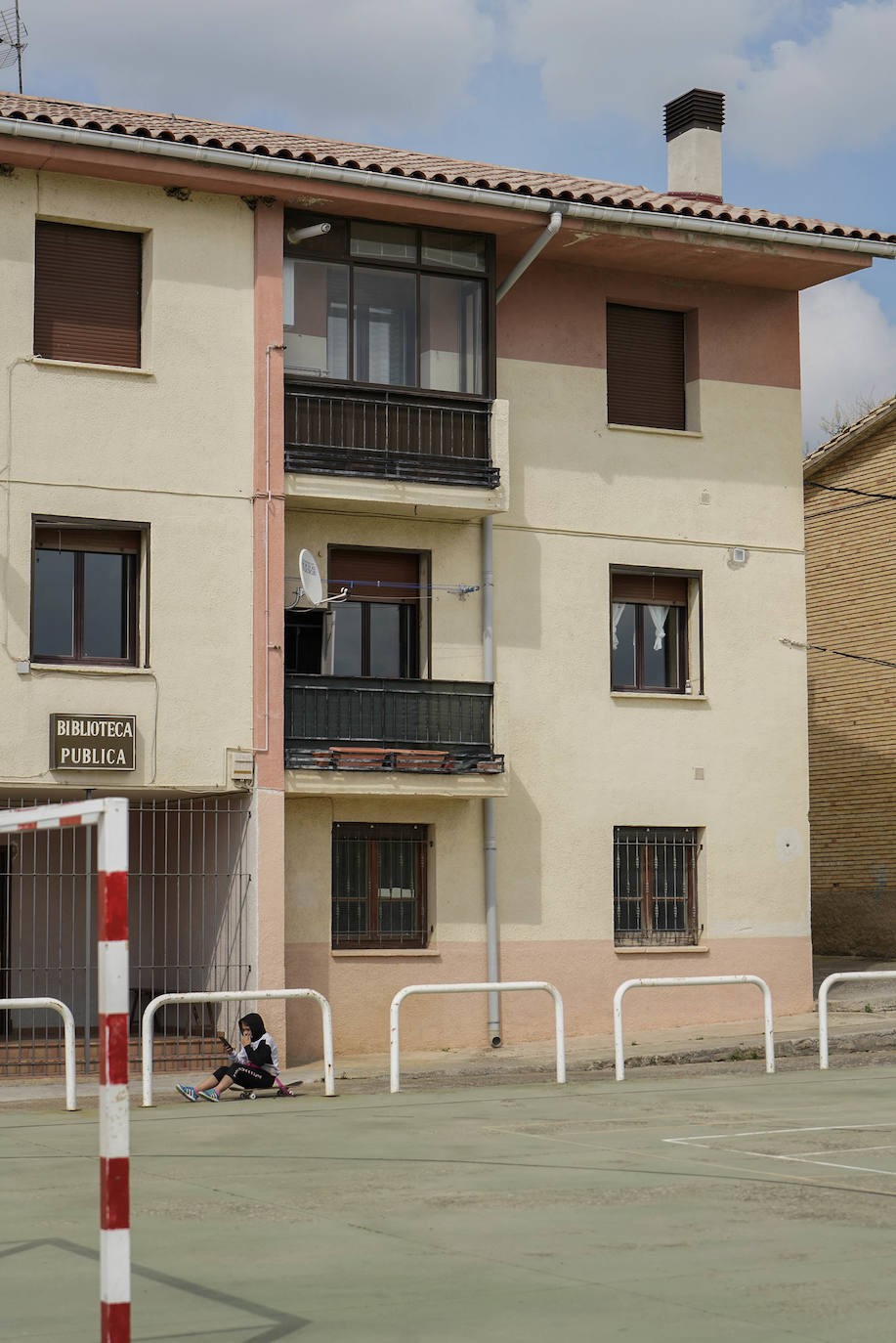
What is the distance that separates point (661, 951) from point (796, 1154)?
11.0 m

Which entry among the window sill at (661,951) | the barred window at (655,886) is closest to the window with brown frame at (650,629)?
the barred window at (655,886)

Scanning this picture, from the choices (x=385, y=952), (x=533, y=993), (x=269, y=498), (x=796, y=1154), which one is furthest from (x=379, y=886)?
(x=796, y=1154)

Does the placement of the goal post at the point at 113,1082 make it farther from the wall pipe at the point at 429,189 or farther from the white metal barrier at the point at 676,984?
the wall pipe at the point at 429,189

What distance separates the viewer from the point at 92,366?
19.0 metres

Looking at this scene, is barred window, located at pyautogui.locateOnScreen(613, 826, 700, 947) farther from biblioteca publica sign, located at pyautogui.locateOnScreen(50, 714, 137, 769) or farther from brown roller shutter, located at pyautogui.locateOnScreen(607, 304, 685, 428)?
biblioteca publica sign, located at pyautogui.locateOnScreen(50, 714, 137, 769)

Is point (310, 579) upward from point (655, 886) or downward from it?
upward

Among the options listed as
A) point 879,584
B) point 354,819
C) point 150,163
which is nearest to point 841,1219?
point 354,819

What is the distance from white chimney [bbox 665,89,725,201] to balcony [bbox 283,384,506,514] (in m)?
6.05

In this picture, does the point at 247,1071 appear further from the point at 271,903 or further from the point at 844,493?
the point at 844,493

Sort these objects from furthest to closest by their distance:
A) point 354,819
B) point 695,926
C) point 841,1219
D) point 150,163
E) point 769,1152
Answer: point 695,926 < point 354,819 < point 150,163 < point 769,1152 < point 841,1219

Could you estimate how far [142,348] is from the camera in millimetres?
19547

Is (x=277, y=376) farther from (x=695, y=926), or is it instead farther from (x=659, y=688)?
(x=695, y=926)

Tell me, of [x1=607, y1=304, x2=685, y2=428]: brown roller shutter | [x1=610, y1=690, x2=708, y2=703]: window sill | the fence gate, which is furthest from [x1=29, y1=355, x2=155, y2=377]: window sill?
[x1=610, y1=690, x2=708, y2=703]: window sill

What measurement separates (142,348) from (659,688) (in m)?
7.68
